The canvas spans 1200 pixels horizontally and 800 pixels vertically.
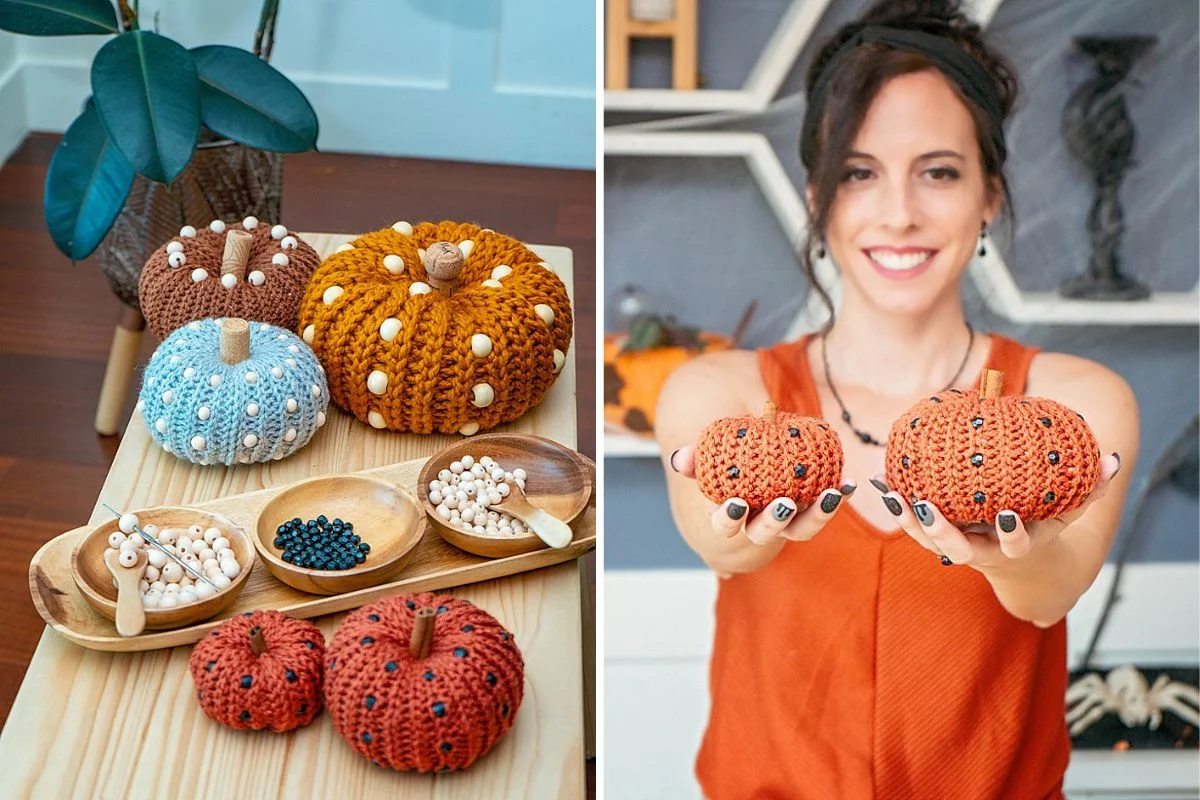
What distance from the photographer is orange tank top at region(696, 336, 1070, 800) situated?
32.4 inches

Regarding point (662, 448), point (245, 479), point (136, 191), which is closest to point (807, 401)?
point (662, 448)

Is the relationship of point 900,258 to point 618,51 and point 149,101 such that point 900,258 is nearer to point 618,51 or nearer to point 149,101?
point 618,51

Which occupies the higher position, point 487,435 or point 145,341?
point 487,435

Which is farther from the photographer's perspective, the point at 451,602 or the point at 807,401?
the point at 451,602

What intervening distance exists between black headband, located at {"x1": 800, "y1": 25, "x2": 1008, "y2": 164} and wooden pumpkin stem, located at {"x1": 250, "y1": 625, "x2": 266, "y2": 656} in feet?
1.60

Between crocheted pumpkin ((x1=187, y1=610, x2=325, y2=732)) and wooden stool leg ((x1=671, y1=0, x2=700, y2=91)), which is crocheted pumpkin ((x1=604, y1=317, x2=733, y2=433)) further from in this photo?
crocheted pumpkin ((x1=187, y1=610, x2=325, y2=732))

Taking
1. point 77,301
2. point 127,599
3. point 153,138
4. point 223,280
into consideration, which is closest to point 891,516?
point 127,599

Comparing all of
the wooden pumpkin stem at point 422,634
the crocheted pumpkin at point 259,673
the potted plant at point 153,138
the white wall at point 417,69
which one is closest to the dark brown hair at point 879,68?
the wooden pumpkin stem at point 422,634

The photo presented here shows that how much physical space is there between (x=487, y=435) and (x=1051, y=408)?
546 millimetres

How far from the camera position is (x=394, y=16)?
8.53ft

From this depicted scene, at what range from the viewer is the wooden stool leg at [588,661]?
129 centimetres

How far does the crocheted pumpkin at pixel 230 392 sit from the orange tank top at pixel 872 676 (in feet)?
1.55

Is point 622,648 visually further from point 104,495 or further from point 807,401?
point 104,495

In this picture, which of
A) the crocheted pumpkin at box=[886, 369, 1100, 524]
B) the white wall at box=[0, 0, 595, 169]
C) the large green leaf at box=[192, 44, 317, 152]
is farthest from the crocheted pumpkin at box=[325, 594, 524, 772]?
the white wall at box=[0, 0, 595, 169]
